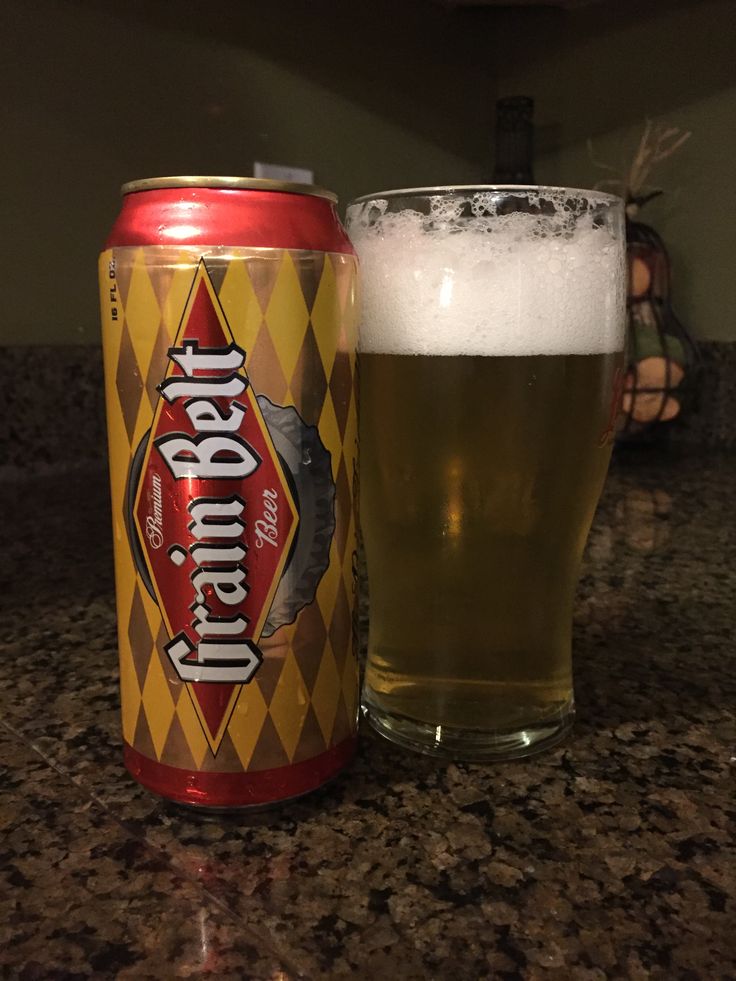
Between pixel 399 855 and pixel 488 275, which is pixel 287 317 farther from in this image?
pixel 399 855

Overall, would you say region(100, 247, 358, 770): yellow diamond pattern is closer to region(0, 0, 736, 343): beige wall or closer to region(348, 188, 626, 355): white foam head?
region(348, 188, 626, 355): white foam head

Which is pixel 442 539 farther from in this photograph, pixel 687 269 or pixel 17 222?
pixel 687 269

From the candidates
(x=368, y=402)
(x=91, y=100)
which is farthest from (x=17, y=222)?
(x=368, y=402)

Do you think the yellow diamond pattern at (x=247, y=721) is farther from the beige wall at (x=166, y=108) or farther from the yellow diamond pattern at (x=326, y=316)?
the beige wall at (x=166, y=108)

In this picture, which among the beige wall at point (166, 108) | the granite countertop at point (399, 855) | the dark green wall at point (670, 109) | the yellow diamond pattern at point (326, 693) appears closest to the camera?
the granite countertop at point (399, 855)

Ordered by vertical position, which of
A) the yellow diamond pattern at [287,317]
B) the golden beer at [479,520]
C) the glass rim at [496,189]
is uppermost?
the glass rim at [496,189]

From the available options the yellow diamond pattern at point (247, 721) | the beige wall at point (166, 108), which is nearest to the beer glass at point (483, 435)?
the yellow diamond pattern at point (247, 721)
